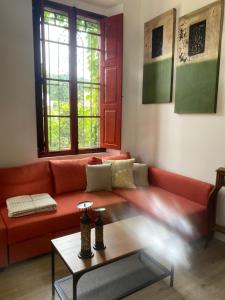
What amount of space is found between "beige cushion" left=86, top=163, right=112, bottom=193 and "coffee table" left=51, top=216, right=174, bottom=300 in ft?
2.87

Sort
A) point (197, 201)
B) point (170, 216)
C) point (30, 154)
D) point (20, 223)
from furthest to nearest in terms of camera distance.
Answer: point (30, 154) < point (197, 201) < point (170, 216) < point (20, 223)

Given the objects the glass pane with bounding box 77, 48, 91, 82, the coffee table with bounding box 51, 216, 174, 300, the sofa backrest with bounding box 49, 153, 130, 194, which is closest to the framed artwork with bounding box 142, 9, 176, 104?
the glass pane with bounding box 77, 48, 91, 82

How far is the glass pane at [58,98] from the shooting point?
3.16 meters

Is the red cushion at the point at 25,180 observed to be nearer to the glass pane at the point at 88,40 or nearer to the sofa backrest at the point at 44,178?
the sofa backrest at the point at 44,178

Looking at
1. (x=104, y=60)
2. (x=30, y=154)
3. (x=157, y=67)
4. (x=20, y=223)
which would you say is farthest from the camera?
(x=104, y=60)

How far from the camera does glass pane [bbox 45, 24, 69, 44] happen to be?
3059 mm

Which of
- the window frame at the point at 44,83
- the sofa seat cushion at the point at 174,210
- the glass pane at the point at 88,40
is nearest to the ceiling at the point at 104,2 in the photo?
the window frame at the point at 44,83

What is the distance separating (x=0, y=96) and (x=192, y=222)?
8.13 feet

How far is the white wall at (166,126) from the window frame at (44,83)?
661mm

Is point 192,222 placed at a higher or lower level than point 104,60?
lower

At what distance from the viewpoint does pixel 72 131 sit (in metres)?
3.37

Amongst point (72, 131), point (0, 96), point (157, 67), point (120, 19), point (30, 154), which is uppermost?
point (120, 19)

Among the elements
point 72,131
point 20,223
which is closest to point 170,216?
point 20,223

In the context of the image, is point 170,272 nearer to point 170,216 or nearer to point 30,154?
point 170,216
